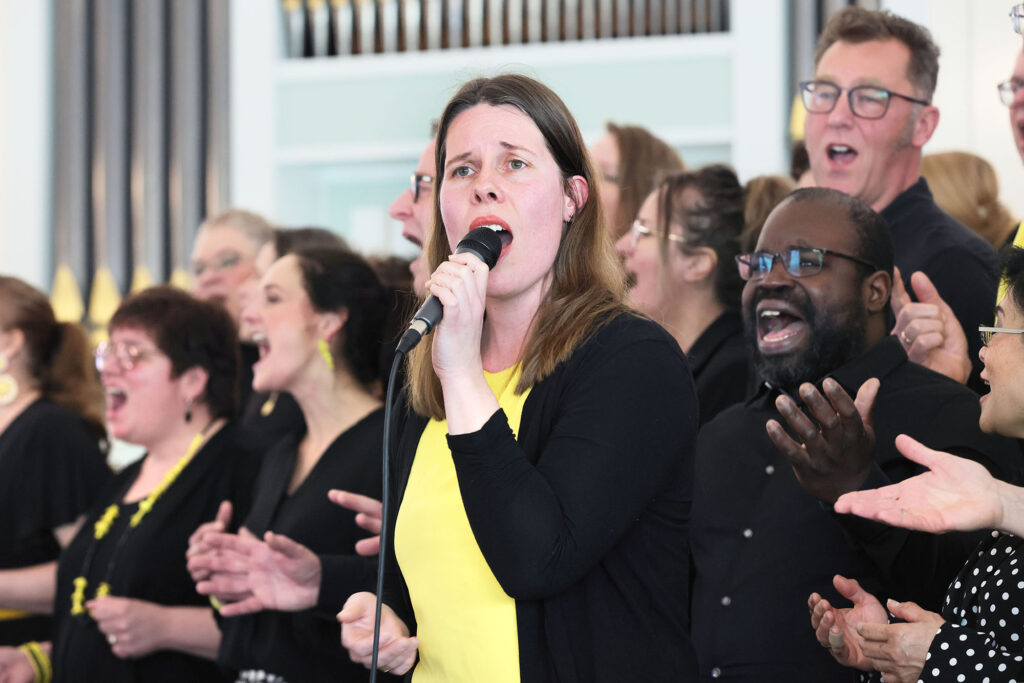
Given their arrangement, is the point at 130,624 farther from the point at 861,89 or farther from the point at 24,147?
the point at 24,147

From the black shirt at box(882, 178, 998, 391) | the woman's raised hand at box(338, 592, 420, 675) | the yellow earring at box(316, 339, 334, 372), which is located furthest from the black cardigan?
the yellow earring at box(316, 339, 334, 372)

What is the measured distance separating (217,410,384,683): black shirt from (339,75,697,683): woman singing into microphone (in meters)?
0.78

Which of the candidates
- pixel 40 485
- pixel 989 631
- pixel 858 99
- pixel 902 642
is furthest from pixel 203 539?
pixel 858 99

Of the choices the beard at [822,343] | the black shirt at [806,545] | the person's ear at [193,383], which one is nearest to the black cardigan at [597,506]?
the black shirt at [806,545]

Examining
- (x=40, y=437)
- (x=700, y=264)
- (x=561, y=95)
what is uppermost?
(x=561, y=95)

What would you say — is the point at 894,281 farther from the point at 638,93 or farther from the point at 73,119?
the point at 73,119

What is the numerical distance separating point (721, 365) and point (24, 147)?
5376 millimetres

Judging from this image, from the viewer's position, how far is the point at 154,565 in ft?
10.5

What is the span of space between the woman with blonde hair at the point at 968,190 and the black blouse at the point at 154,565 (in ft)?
6.95

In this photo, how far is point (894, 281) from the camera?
2.51 m

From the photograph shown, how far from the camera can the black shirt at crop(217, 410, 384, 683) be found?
2.65m

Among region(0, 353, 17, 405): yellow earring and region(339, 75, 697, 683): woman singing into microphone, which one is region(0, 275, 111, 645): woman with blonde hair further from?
region(339, 75, 697, 683): woman singing into microphone

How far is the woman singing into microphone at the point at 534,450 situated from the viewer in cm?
156

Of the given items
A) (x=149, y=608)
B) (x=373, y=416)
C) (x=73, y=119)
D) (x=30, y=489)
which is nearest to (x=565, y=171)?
(x=373, y=416)
